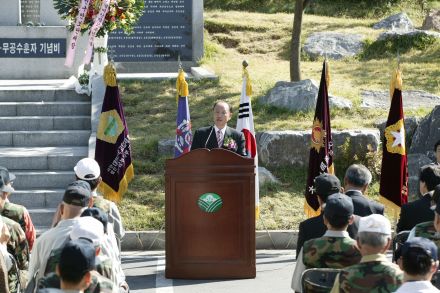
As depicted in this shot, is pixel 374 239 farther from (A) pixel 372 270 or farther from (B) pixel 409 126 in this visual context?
(B) pixel 409 126

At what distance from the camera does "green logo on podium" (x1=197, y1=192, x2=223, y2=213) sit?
41.4ft

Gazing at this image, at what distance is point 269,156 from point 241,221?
4658 millimetres

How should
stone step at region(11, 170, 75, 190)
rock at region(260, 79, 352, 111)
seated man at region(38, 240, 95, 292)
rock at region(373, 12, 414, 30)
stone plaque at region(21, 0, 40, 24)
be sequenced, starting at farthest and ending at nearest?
1. rock at region(373, 12, 414, 30)
2. stone plaque at region(21, 0, 40, 24)
3. rock at region(260, 79, 352, 111)
4. stone step at region(11, 170, 75, 190)
5. seated man at region(38, 240, 95, 292)

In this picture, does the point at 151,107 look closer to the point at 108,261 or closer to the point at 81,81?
the point at 81,81

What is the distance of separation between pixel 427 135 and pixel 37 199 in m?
6.39

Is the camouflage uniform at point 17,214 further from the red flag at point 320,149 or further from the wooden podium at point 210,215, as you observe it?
the red flag at point 320,149

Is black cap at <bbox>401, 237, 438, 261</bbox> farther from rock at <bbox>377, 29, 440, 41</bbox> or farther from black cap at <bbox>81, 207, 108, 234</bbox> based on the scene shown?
rock at <bbox>377, 29, 440, 41</bbox>

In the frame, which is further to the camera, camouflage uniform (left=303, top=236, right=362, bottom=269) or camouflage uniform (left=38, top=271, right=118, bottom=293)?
camouflage uniform (left=303, top=236, right=362, bottom=269)

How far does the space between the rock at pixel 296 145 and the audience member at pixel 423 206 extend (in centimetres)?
698

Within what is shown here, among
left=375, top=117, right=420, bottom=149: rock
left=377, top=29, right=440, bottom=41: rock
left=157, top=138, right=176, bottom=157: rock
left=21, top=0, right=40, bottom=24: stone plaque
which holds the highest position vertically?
left=21, top=0, right=40, bottom=24: stone plaque

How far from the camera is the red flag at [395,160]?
46.8ft

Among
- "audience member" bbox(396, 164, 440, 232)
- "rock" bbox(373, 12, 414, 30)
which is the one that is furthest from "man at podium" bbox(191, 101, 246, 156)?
"rock" bbox(373, 12, 414, 30)

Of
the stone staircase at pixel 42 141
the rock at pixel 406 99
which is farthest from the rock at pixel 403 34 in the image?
the stone staircase at pixel 42 141

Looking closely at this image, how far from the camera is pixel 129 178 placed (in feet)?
48.7
